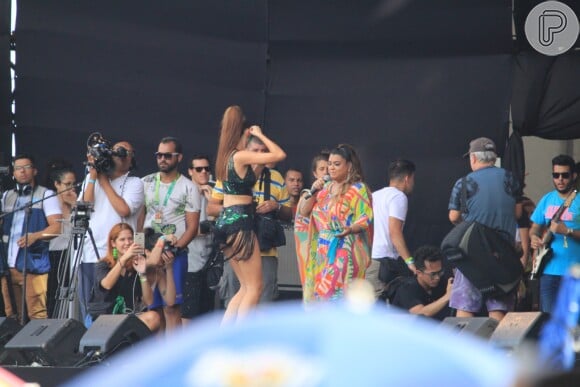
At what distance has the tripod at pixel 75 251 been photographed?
9336 mm

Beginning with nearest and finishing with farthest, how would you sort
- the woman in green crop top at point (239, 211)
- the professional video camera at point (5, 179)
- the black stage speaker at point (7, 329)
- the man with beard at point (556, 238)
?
the woman in green crop top at point (239, 211), the black stage speaker at point (7, 329), the man with beard at point (556, 238), the professional video camera at point (5, 179)

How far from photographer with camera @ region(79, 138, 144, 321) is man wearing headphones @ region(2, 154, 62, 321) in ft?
3.27

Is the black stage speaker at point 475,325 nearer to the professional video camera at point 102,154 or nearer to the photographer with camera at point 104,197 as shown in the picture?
the photographer with camera at point 104,197

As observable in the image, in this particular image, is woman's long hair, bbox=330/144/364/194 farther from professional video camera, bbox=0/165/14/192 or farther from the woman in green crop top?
professional video camera, bbox=0/165/14/192

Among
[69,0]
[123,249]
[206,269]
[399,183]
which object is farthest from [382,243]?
[69,0]

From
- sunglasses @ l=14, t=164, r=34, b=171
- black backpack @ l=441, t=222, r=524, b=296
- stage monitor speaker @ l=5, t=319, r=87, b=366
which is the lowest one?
stage monitor speaker @ l=5, t=319, r=87, b=366

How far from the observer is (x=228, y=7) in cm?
1189

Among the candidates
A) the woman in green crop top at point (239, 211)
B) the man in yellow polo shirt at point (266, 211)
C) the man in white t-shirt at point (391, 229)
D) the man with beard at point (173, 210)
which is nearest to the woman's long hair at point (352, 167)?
the woman in green crop top at point (239, 211)

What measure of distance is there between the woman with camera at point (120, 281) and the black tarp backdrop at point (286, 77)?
2.62 m

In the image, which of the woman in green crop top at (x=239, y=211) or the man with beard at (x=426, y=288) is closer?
the woman in green crop top at (x=239, y=211)

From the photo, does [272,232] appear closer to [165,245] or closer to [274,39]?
[165,245]

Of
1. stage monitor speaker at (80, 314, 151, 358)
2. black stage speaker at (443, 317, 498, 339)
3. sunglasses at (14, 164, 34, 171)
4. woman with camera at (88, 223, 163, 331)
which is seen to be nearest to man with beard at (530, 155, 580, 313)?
black stage speaker at (443, 317, 498, 339)

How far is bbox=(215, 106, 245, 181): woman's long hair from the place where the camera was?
8656 mm
